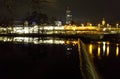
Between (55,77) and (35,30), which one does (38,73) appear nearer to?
(55,77)

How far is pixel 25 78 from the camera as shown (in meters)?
17.3

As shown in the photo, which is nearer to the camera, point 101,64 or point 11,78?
point 11,78

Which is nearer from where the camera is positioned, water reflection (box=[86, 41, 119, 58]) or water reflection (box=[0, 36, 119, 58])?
water reflection (box=[86, 41, 119, 58])

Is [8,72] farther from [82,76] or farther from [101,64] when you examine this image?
[101,64]

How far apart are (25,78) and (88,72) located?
3.05 m

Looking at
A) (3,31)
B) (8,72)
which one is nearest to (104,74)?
(8,72)

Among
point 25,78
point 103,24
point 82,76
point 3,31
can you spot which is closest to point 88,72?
point 82,76

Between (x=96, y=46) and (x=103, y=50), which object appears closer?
(x=103, y=50)

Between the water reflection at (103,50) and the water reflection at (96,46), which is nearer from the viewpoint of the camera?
the water reflection at (103,50)

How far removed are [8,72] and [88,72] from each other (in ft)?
15.7

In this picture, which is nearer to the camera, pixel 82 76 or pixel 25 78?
pixel 82 76

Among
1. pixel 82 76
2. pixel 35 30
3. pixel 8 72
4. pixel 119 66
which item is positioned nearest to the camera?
pixel 82 76

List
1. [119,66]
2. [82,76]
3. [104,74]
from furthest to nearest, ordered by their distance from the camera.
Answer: [119,66]
[104,74]
[82,76]

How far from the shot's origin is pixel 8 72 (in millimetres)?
19453
